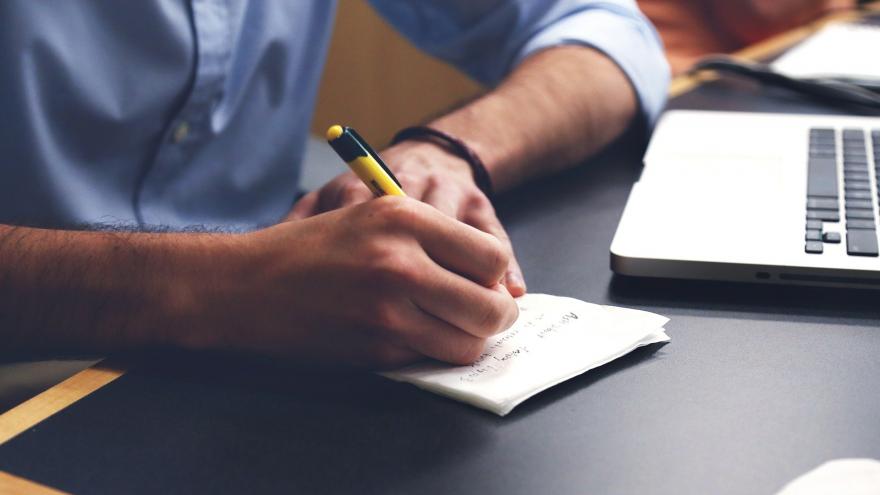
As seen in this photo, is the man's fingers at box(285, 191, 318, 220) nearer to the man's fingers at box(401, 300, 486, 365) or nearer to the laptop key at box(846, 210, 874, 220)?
the man's fingers at box(401, 300, 486, 365)

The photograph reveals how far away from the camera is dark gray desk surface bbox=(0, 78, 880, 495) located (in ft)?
1.39

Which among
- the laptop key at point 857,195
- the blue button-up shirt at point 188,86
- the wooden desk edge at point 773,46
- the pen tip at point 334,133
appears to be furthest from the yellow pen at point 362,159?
the wooden desk edge at point 773,46

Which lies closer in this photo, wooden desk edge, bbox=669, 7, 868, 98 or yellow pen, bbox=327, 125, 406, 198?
yellow pen, bbox=327, 125, 406, 198

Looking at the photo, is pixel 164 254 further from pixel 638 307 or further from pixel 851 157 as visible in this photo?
pixel 851 157

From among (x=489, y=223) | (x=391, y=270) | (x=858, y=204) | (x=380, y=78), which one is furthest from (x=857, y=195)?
(x=380, y=78)

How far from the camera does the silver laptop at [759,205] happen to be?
58cm

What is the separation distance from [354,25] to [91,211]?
1.59 metres

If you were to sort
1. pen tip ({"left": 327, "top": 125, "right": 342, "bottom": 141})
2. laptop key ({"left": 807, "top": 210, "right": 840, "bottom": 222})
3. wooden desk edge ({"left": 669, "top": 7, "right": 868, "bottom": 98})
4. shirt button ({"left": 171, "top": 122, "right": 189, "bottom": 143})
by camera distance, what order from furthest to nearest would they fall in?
wooden desk edge ({"left": 669, "top": 7, "right": 868, "bottom": 98}) < shirt button ({"left": 171, "top": 122, "right": 189, "bottom": 143}) < laptop key ({"left": 807, "top": 210, "right": 840, "bottom": 222}) < pen tip ({"left": 327, "top": 125, "right": 342, "bottom": 141})

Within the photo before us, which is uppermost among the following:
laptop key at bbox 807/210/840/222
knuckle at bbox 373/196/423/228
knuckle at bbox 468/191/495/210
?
knuckle at bbox 373/196/423/228

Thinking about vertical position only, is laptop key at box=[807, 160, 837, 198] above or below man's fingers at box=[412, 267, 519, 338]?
below

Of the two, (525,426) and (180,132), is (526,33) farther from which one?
(525,426)

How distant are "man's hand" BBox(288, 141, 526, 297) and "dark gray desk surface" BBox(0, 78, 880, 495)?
163 mm

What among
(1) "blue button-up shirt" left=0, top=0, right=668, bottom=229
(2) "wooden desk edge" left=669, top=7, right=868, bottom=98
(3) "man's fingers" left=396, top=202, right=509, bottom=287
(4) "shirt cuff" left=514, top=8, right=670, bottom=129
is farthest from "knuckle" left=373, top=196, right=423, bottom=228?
(2) "wooden desk edge" left=669, top=7, right=868, bottom=98

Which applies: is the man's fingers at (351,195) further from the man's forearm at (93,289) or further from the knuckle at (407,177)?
the man's forearm at (93,289)
